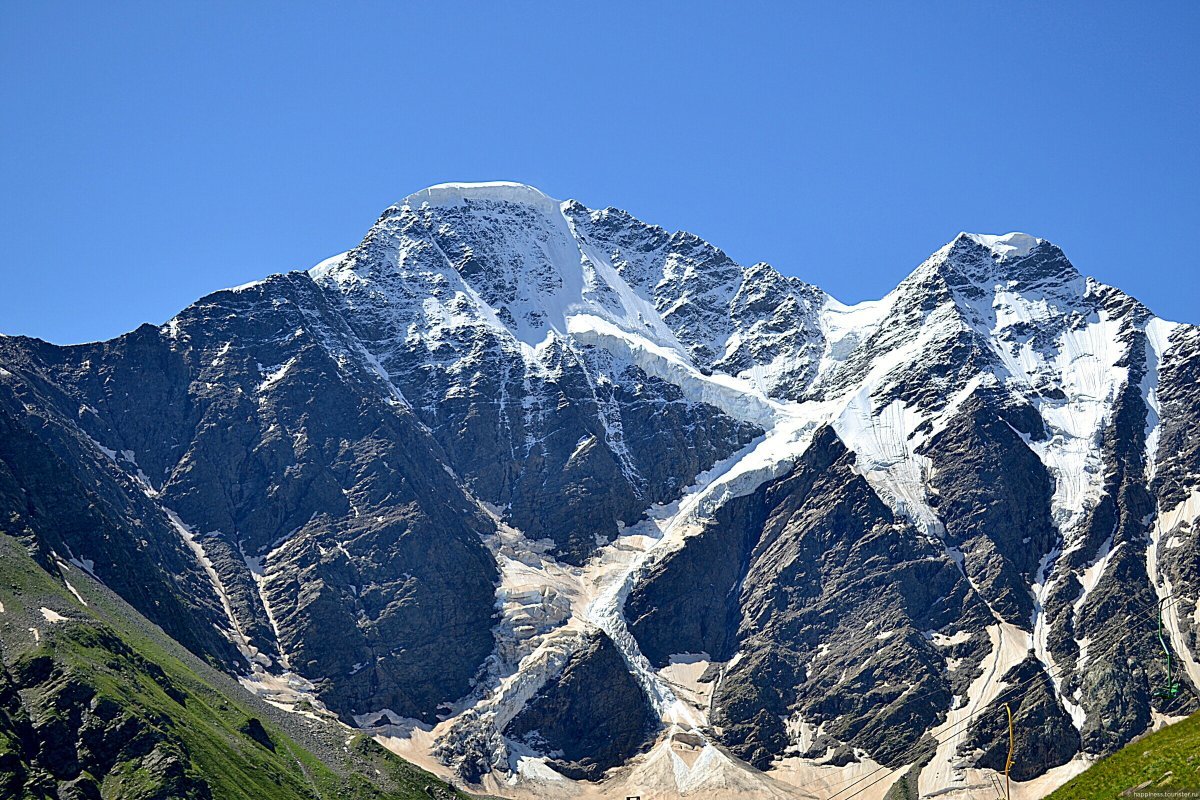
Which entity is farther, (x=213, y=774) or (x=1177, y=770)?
(x=213, y=774)

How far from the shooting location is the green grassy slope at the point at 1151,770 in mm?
83688

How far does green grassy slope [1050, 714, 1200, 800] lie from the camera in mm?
83688

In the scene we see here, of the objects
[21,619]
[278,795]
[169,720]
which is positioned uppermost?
[21,619]

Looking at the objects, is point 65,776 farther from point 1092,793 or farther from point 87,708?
point 1092,793

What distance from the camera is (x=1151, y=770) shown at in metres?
87.0

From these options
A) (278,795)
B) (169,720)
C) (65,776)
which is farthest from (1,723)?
(278,795)

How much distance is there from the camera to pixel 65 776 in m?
173

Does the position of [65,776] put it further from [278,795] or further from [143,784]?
[278,795]

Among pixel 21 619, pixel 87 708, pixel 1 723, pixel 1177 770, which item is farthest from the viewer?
pixel 21 619

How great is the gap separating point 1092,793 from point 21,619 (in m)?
166

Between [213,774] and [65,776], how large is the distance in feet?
74.5

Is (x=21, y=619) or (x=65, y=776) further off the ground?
(x=21, y=619)

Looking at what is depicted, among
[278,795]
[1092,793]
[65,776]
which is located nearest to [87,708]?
[65,776]

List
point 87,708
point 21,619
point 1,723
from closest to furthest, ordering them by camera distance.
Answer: point 1,723
point 87,708
point 21,619
